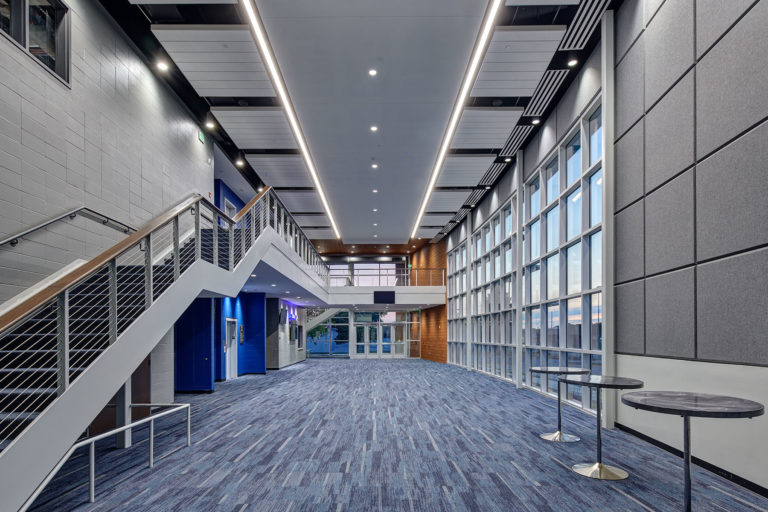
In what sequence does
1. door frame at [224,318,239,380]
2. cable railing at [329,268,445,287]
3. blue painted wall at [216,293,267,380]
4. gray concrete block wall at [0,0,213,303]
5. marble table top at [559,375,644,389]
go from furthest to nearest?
cable railing at [329,268,445,287] → blue painted wall at [216,293,267,380] → door frame at [224,318,239,380] → gray concrete block wall at [0,0,213,303] → marble table top at [559,375,644,389]

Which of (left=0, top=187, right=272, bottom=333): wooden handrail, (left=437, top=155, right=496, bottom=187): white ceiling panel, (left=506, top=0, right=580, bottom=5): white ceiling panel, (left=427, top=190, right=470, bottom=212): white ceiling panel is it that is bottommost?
(left=0, top=187, right=272, bottom=333): wooden handrail

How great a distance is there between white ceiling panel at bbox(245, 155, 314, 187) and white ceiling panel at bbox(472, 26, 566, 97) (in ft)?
16.7

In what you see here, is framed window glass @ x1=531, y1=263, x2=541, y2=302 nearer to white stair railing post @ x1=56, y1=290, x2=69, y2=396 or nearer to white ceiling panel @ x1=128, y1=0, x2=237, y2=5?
white ceiling panel @ x1=128, y1=0, x2=237, y2=5

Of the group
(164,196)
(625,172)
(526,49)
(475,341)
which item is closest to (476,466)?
(625,172)

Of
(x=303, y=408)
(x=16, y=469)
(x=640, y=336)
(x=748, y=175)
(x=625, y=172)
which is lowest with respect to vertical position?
(x=303, y=408)

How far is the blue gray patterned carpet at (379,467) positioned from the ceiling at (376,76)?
511 centimetres

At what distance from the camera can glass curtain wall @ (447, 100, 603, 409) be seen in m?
7.70

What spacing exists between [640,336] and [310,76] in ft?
19.1

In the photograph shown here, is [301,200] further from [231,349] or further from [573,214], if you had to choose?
[573,214]

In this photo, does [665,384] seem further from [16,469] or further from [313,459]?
[16,469]

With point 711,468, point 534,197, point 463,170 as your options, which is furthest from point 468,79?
point 711,468

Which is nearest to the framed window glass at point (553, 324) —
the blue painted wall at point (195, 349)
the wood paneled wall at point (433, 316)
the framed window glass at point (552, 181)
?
the framed window glass at point (552, 181)

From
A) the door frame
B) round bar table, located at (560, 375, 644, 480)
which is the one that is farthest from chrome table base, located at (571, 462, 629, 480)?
the door frame

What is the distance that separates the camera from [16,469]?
2906mm
